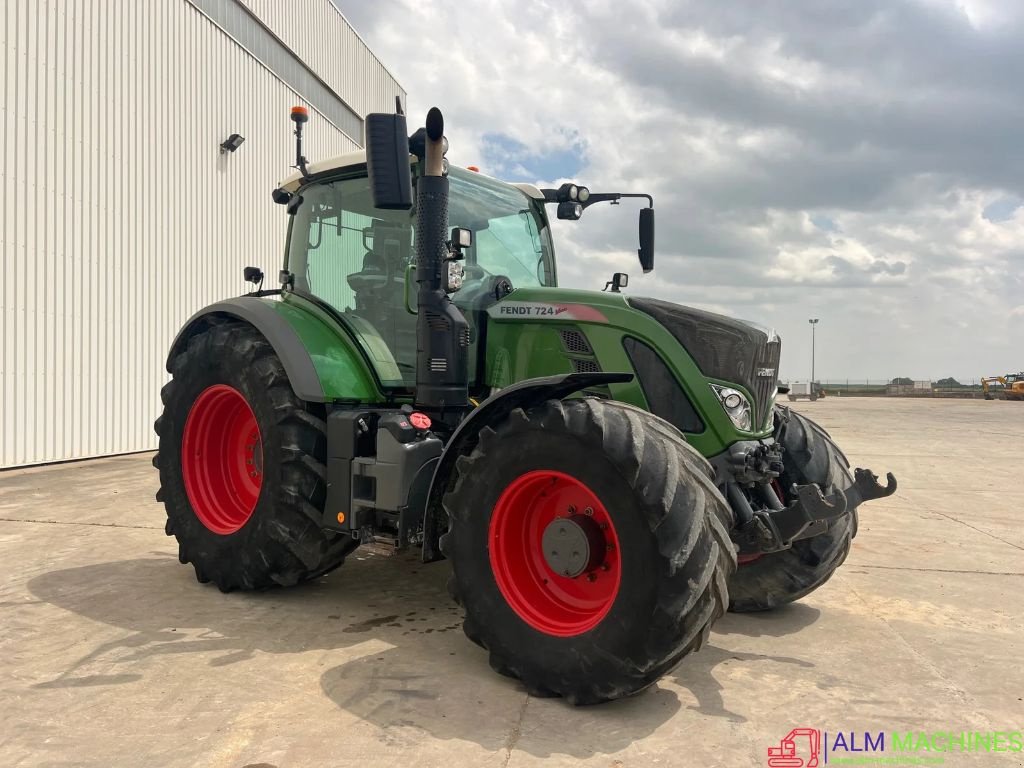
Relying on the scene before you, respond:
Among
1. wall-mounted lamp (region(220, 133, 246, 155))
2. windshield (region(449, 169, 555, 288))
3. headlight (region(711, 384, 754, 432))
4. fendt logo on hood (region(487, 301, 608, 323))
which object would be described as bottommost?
headlight (region(711, 384, 754, 432))

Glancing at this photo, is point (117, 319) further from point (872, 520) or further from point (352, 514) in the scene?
point (872, 520)

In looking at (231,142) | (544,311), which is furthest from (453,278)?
(231,142)

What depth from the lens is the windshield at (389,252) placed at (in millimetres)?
4371

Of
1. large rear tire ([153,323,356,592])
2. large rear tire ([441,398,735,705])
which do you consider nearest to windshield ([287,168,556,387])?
large rear tire ([153,323,356,592])

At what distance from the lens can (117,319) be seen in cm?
1112

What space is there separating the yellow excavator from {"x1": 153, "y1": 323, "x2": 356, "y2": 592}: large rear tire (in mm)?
52609

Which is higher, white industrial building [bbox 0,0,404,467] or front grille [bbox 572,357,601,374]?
white industrial building [bbox 0,0,404,467]

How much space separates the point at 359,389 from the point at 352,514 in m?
0.71

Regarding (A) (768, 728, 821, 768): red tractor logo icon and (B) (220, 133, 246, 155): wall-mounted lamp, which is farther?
(B) (220, 133, 246, 155): wall-mounted lamp

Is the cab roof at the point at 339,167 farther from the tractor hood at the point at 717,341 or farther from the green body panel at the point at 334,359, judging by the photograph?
the tractor hood at the point at 717,341

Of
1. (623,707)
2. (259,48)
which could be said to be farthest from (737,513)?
(259,48)

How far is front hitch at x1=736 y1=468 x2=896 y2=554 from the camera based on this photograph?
3152 mm

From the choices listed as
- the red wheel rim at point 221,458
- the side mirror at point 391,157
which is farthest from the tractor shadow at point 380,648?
the side mirror at point 391,157

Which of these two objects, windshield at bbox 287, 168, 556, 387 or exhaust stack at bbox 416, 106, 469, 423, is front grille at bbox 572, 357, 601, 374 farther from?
windshield at bbox 287, 168, 556, 387
